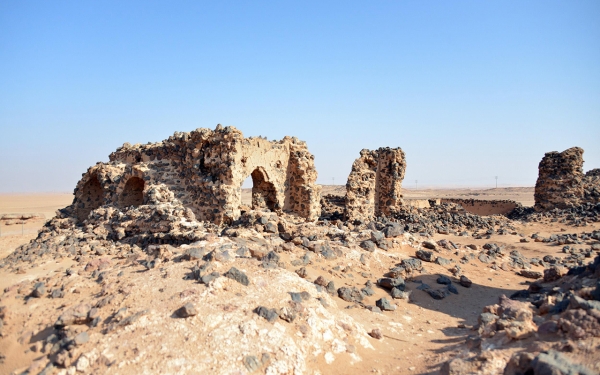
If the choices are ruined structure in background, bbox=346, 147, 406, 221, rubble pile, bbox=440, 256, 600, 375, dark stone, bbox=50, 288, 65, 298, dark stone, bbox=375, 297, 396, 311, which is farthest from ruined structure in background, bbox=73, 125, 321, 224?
rubble pile, bbox=440, 256, 600, 375

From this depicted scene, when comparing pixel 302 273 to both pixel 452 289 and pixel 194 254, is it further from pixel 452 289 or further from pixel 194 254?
pixel 452 289

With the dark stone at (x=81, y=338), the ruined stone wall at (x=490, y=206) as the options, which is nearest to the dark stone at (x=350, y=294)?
the dark stone at (x=81, y=338)

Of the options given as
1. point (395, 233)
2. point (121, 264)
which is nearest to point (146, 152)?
point (121, 264)

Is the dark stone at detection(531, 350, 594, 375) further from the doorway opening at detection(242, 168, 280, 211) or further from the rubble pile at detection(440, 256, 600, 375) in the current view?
the doorway opening at detection(242, 168, 280, 211)

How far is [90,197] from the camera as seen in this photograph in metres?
14.5

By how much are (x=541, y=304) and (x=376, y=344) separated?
1.93 metres

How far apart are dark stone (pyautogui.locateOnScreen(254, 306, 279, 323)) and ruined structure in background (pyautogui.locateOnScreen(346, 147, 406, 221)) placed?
11.3 meters

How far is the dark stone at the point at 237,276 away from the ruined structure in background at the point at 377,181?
35.3 ft

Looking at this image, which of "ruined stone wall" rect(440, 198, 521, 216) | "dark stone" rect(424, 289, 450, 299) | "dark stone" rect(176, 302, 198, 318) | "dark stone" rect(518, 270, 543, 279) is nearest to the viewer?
"dark stone" rect(176, 302, 198, 318)

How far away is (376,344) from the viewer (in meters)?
4.70

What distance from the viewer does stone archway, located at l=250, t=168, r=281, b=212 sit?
44.8 feet

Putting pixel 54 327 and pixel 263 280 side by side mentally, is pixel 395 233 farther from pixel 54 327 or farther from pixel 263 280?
pixel 54 327

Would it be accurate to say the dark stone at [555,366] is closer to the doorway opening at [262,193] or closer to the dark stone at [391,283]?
the dark stone at [391,283]

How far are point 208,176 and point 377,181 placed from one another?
762 centimetres
